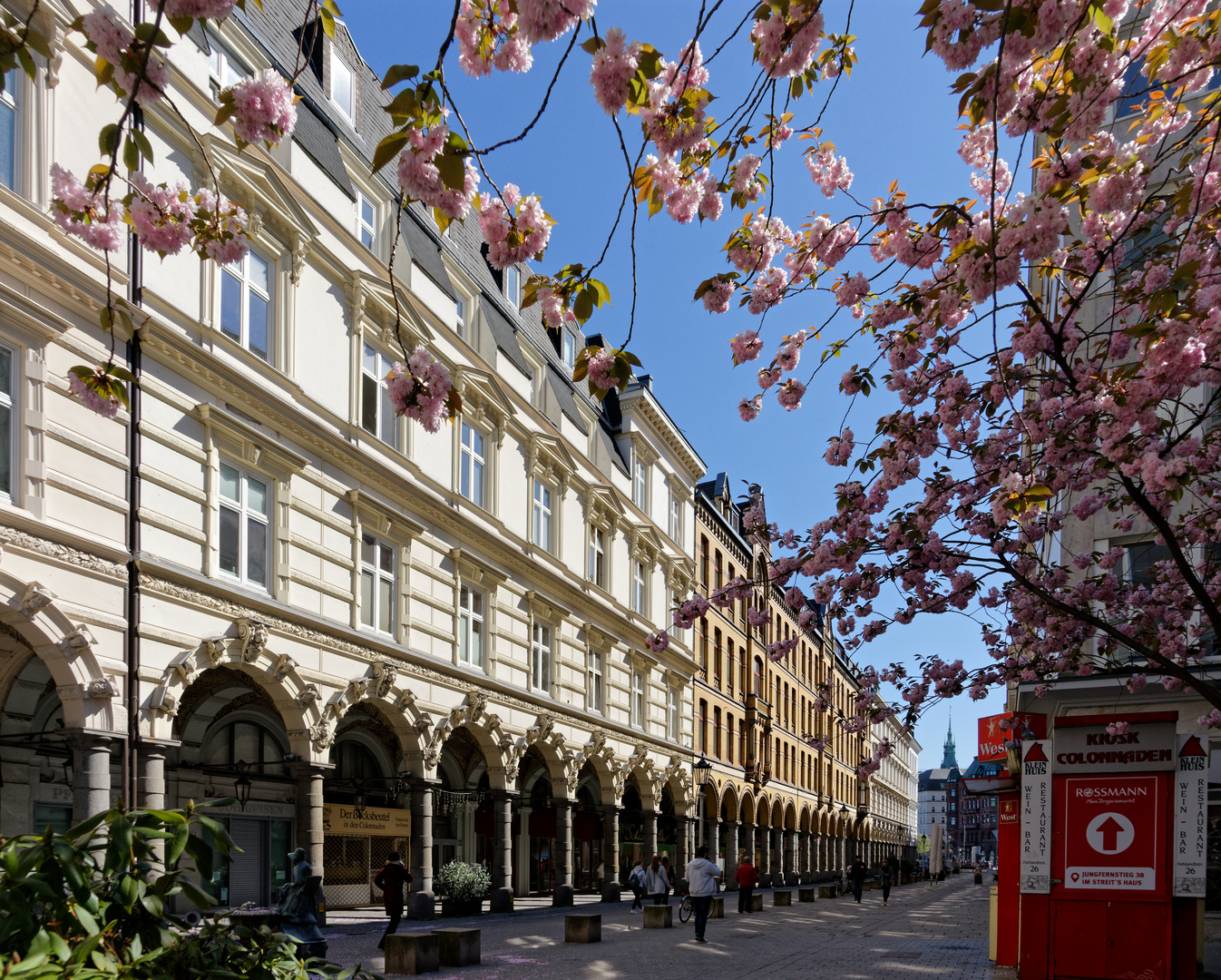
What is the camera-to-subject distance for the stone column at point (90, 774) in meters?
13.5

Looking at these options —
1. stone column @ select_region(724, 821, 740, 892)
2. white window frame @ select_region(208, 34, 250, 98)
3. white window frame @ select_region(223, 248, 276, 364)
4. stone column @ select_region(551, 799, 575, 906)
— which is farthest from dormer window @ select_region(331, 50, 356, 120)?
stone column @ select_region(724, 821, 740, 892)

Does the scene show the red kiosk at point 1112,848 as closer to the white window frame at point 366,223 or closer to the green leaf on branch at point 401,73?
the green leaf on branch at point 401,73

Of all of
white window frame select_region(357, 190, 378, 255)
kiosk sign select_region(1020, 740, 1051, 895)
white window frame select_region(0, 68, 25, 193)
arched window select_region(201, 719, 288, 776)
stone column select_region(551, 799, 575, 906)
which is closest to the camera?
kiosk sign select_region(1020, 740, 1051, 895)

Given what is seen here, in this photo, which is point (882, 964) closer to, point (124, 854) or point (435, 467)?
point (435, 467)

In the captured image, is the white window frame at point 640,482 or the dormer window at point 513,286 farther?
the white window frame at point 640,482

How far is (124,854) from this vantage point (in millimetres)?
2523

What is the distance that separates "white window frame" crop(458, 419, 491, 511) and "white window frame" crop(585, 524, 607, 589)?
7.08 metres

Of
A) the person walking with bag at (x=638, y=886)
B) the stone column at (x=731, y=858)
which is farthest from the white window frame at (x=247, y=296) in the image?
the stone column at (x=731, y=858)

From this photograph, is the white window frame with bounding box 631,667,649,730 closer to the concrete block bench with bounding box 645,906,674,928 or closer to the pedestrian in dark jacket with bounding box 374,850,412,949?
the concrete block bench with bounding box 645,906,674,928

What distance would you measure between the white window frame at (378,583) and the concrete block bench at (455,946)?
7350 mm

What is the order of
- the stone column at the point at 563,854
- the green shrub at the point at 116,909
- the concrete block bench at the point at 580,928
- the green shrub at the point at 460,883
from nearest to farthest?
the green shrub at the point at 116,909
the concrete block bench at the point at 580,928
the green shrub at the point at 460,883
the stone column at the point at 563,854

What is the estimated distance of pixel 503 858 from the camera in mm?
25125

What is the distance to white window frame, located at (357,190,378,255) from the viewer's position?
21906mm

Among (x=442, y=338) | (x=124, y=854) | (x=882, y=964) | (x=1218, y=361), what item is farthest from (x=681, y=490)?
(x=124, y=854)
